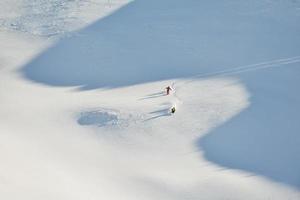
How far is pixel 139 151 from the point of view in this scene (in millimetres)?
26312

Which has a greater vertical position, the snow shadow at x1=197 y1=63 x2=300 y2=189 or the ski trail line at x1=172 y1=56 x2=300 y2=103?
the ski trail line at x1=172 y1=56 x2=300 y2=103

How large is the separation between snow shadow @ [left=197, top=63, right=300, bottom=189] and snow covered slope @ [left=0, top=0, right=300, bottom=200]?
2.0 inches

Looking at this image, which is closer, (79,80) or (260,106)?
(260,106)

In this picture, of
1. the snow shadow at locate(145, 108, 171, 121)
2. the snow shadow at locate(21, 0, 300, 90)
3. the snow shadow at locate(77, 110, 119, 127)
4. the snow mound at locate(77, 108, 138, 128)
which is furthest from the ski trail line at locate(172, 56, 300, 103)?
the snow shadow at locate(77, 110, 119, 127)

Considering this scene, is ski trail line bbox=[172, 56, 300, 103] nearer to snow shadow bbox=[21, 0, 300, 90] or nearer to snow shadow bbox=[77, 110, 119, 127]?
snow shadow bbox=[21, 0, 300, 90]

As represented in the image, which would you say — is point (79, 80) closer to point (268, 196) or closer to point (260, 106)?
point (260, 106)

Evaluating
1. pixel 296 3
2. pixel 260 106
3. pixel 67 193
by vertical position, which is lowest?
pixel 67 193

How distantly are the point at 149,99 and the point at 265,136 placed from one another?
6494mm

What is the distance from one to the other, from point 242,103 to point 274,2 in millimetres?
11577

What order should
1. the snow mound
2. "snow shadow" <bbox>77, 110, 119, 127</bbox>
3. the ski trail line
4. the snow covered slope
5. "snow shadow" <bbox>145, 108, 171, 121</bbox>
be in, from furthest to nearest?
the ski trail line, "snow shadow" <bbox>145, 108, 171, 121</bbox>, "snow shadow" <bbox>77, 110, 119, 127</bbox>, the snow mound, the snow covered slope

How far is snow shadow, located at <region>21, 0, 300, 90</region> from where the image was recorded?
3338 cm

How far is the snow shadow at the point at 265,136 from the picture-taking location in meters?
25.1

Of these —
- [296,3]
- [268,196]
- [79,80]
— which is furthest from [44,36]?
[268,196]

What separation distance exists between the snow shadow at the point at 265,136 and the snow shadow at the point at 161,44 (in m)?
3.76
